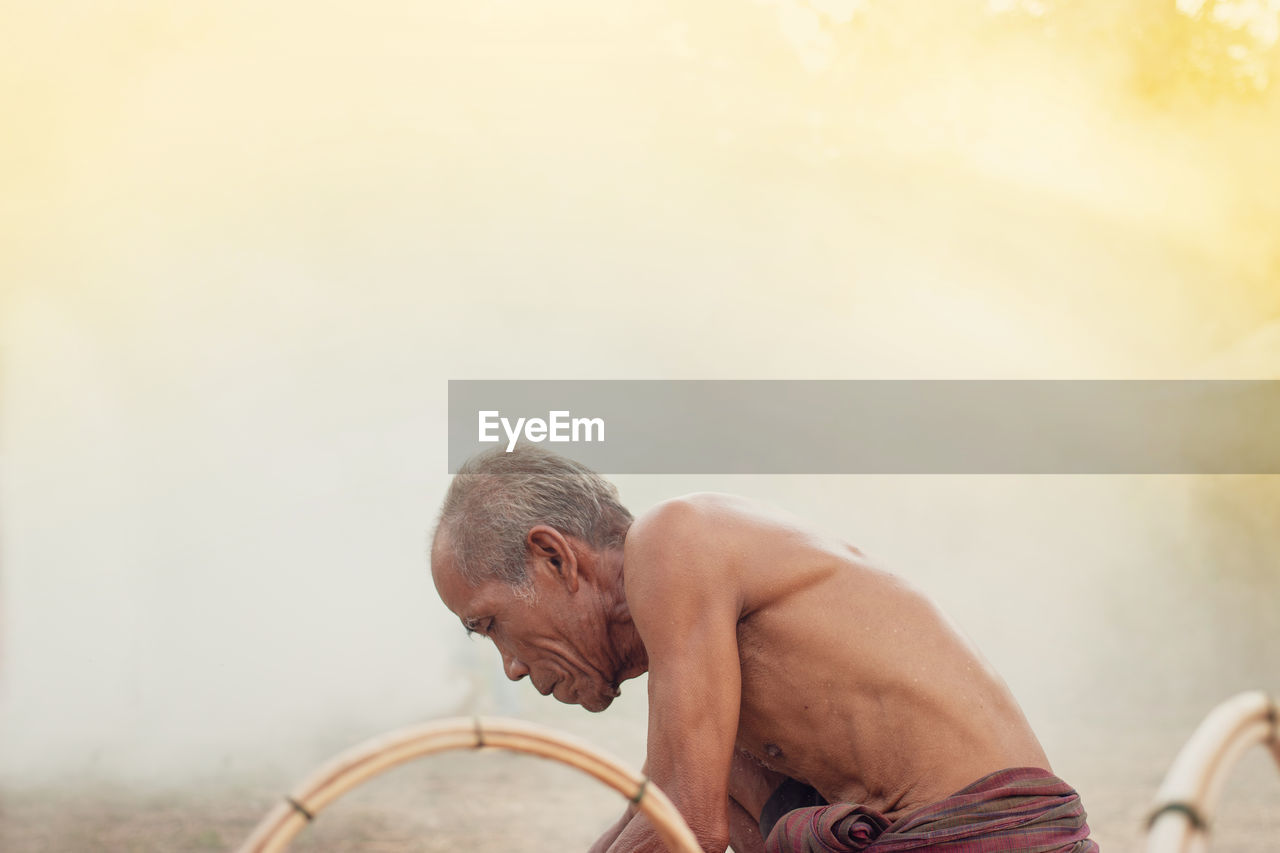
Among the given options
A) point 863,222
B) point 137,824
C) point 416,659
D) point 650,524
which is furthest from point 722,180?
point 650,524

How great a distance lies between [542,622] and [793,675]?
1.23 ft

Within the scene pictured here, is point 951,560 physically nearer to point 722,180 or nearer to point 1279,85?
point 722,180

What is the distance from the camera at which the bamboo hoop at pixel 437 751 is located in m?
0.81

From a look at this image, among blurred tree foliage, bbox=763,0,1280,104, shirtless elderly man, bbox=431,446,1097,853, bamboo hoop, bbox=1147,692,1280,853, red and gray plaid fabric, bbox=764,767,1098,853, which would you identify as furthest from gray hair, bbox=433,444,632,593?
blurred tree foliage, bbox=763,0,1280,104

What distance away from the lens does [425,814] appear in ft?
14.5

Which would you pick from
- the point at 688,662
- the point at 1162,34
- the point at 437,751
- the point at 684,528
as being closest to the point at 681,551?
the point at 684,528

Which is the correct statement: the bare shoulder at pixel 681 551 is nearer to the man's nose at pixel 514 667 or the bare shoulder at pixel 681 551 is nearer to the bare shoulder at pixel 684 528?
→ the bare shoulder at pixel 684 528

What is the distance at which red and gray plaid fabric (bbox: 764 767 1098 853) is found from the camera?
1.23 metres

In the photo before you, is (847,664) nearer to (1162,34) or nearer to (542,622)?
(542,622)

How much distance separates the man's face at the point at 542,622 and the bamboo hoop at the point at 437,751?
1.82 feet

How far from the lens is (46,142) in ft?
16.6

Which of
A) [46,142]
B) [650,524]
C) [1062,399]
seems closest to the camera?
[650,524]

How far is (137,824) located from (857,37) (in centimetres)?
529

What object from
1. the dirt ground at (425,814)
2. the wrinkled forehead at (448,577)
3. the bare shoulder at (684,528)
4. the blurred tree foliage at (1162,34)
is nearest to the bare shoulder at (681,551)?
the bare shoulder at (684,528)
